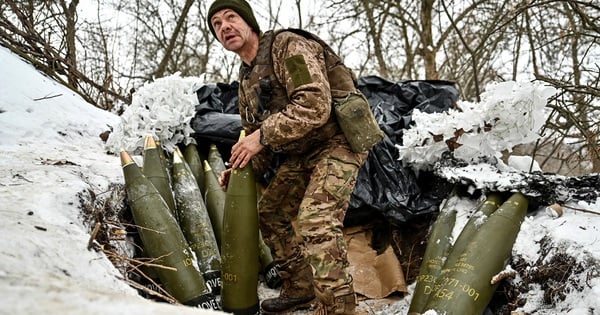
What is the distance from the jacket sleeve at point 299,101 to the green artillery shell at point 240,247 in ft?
1.19

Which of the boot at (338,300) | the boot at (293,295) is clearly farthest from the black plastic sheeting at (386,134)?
the boot at (338,300)

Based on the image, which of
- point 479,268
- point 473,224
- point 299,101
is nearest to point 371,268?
point 473,224

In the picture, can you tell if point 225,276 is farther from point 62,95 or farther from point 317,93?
point 62,95

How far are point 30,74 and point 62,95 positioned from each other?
303mm

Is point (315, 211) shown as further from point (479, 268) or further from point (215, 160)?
point (215, 160)

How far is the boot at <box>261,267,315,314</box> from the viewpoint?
2725 mm

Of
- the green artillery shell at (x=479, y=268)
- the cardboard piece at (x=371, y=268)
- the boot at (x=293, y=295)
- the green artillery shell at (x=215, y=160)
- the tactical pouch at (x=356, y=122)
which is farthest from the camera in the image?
the green artillery shell at (x=215, y=160)

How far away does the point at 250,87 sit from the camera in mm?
2541

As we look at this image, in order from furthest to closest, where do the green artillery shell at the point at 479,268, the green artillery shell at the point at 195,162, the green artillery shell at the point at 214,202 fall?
the green artillery shell at the point at 195,162 < the green artillery shell at the point at 214,202 < the green artillery shell at the point at 479,268

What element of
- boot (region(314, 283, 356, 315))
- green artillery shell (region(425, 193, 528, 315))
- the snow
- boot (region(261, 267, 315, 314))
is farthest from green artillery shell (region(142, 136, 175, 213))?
green artillery shell (region(425, 193, 528, 315))

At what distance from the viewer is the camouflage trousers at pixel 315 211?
2.21 m

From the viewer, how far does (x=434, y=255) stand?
2684 millimetres

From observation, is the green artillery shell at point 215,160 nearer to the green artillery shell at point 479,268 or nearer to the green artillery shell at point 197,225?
the green artillery shell at point 197,225

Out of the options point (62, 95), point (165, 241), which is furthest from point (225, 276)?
point (62, 95)
